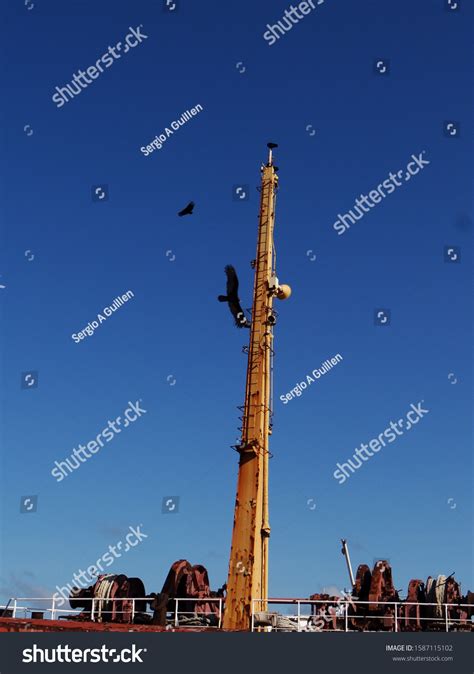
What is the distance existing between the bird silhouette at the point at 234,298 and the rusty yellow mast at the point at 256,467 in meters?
0.40

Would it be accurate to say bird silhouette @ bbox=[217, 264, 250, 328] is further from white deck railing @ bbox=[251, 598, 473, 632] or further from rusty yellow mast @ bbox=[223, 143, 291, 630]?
white deck railing @ bbox=[251, 598, 473, 632]

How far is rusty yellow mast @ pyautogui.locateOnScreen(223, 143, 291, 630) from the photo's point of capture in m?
22.5

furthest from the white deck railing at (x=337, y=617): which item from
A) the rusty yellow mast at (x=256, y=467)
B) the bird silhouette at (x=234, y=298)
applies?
the bird silhouette at (x=234, y=298)

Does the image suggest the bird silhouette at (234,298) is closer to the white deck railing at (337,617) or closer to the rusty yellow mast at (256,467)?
the rusty yellow mast at (256,467)

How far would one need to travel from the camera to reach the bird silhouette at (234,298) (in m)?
25.6

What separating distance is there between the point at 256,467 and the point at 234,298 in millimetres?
5631

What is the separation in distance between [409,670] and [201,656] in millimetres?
5314

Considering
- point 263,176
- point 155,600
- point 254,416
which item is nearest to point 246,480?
point 254,416

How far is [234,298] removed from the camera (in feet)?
84.8

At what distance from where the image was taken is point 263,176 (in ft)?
91.3

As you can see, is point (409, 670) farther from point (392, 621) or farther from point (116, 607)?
point (116, 607)

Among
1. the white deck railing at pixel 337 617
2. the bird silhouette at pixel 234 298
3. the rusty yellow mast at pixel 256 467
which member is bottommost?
the white deck railing at pixel 337 617

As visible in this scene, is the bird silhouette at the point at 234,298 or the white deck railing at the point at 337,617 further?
the bird silhouette at the point at 234,298

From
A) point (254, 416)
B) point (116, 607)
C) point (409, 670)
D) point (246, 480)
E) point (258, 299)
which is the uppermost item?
point (258, 299)
